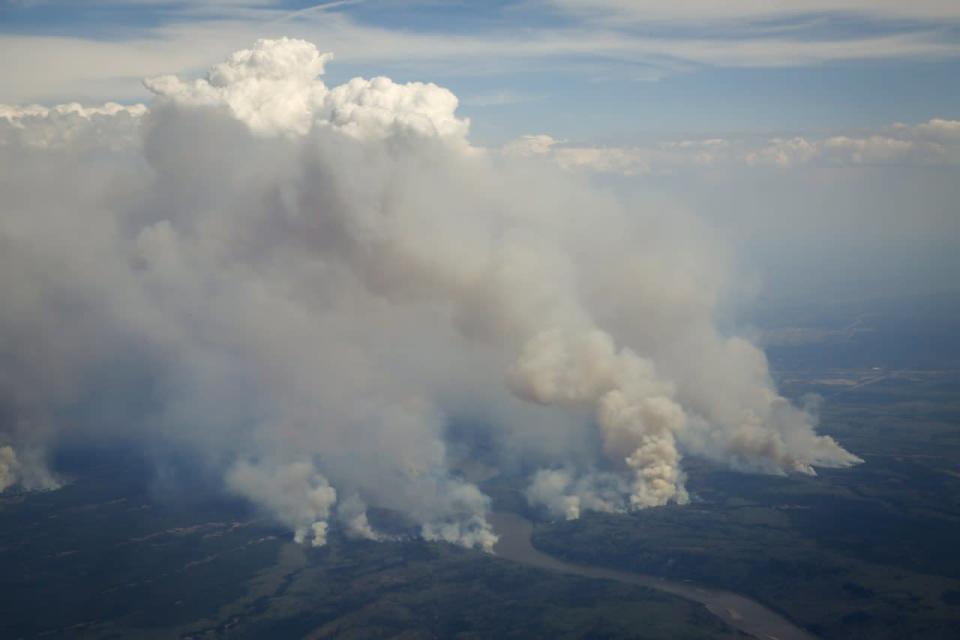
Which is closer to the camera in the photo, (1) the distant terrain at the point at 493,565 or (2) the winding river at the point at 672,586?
(1) the distant terrain at the point at 493,565

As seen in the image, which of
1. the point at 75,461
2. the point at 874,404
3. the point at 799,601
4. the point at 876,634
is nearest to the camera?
the point at 876,634

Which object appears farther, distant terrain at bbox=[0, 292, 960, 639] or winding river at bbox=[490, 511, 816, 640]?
winding river at bbox=[490, 511, 816, 640]

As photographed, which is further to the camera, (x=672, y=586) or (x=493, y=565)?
(x=493, y=565)

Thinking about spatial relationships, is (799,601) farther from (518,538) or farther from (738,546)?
(518,538)

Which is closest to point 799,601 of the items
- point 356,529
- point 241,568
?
point 356,529

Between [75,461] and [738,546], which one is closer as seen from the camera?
[738,546]

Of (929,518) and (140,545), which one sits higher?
(929,518)

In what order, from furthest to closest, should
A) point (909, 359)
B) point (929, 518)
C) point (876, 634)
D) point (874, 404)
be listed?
1. point (909, 359)
2. point (874, 404)
3. point (929, 518)
4. point (876, 634)
